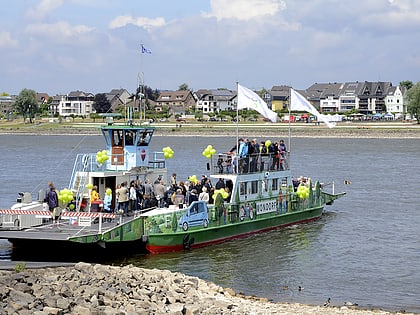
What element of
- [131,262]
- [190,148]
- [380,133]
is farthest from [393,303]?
[380,133]

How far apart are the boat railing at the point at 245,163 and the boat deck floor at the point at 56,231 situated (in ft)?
21.1

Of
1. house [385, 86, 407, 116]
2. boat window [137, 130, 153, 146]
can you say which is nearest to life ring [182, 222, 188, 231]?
boat window [137, 130, 153, 146]

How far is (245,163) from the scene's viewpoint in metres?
32.6

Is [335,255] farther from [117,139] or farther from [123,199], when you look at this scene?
[117,139]

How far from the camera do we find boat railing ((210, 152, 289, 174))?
32.2 metres

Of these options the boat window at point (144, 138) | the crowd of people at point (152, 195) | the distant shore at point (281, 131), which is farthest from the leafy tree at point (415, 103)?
the crowd of people at point (152, 195)

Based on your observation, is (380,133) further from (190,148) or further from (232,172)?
(232,172)

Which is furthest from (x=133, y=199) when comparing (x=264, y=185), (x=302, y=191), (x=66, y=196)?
(x=302, y=191)

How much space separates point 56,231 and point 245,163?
9396 millimetres

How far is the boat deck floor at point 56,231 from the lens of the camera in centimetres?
2480

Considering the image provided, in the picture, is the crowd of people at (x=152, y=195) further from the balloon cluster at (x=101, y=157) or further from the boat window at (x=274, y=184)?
the boat window at (x=274, y=184)

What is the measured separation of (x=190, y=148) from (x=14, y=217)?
72521mm

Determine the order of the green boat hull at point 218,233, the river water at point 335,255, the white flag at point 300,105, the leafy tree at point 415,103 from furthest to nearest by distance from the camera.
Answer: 1. the leafy tree at point 415,103
2. the white flag at point 300,105
3. the green boat hull at point 218,233
4. the river water at point 335,255

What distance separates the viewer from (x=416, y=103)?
138 metres
